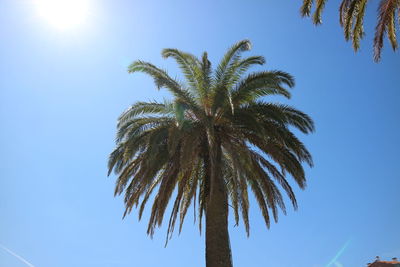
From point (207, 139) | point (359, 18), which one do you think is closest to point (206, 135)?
point (207, 139)

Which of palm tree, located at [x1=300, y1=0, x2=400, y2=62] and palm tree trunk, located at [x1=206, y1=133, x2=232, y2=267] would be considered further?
palm tree trunk, located at [x1=206, y1=133, x2=232, y2=267]

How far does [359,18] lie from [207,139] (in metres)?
6.80

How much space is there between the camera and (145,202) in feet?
55.5

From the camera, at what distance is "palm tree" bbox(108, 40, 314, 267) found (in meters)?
15.0

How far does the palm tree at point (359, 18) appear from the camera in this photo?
36.8 ft

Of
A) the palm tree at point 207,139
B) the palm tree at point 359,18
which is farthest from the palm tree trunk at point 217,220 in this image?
the palm tree at point 359,18

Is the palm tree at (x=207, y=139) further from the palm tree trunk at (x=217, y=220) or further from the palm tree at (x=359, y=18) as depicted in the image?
the palm tree at (x=359, y=18)

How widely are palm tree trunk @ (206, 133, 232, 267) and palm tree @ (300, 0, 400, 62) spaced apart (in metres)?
5.76

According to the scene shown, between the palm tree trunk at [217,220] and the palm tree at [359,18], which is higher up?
the palm tree at [359,18]

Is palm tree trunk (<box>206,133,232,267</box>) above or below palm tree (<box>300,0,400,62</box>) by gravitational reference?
below

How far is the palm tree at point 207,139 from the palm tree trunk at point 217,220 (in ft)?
0.12

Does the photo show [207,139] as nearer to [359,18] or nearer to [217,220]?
[217,220]

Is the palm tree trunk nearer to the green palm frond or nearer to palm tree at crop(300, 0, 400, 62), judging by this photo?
the green palm frond

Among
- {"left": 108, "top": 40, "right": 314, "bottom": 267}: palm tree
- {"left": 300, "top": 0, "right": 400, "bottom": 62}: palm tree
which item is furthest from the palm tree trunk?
{"left": 300, "top": 0, "right": 400, "bottom": 62}: palm tree
